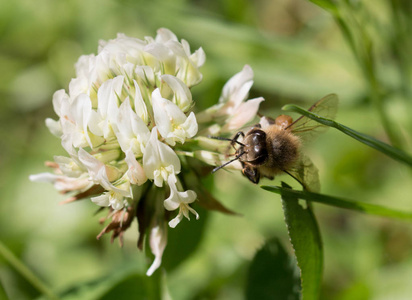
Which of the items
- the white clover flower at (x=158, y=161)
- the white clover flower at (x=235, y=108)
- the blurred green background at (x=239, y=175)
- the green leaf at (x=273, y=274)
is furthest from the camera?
the blurred green background at (x=239, y=175)

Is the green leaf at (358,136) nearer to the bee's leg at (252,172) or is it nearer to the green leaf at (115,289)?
the bee's leg at (252,172)

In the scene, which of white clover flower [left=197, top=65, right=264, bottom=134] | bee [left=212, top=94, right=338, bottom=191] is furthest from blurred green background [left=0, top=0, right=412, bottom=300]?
bee [left=212, top=94, right=338, bottom=191]

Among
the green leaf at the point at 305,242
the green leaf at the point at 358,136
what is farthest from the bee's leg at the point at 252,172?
the green leaf at the point at 358,136

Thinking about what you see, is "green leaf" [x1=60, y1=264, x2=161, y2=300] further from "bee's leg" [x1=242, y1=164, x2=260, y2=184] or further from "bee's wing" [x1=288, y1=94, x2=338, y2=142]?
"bee's wing" [x1=288, y1=94, x2=338, y2=142]

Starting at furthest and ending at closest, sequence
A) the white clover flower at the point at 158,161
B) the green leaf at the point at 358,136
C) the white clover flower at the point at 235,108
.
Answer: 1. the white clover flower at the point at 235,108
2. the white clover flower at the point at 158,161
3. the green leaf at the point at 358,136

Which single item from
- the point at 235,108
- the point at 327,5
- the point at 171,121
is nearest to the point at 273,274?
the point at 235,108

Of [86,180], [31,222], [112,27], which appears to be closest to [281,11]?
[112,27]
